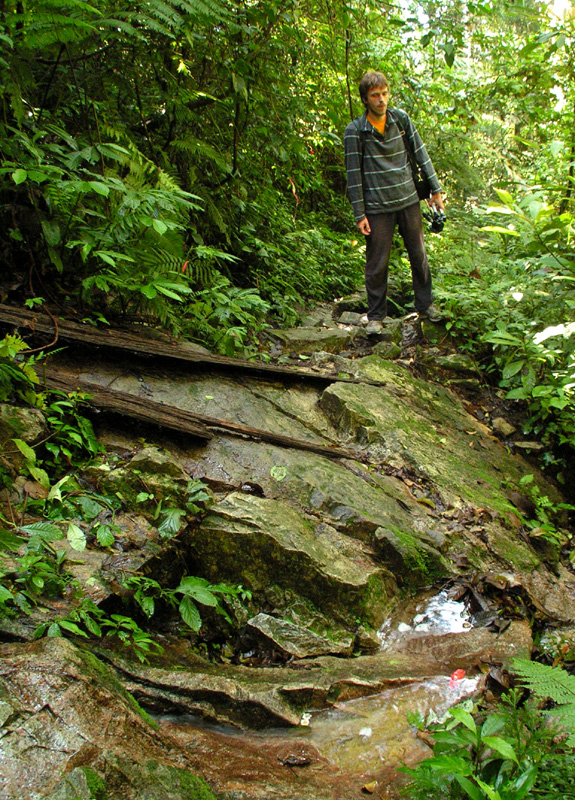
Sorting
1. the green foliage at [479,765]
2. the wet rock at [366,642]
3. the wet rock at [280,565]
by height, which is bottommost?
A: the wet rock at [366,642]

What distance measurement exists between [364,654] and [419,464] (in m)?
1.96

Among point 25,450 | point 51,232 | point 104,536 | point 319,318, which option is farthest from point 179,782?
point 319,318

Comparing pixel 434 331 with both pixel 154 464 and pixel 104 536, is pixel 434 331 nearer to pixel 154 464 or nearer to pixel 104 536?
pixel 154 464

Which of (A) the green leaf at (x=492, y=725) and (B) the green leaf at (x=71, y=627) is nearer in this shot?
(A) the green leaf at (x=492, y=725)

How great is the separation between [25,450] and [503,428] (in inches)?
186

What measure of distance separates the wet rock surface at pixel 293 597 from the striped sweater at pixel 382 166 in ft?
7.31

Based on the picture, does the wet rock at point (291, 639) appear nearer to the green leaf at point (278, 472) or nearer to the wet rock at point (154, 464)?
the wet rock at point (154, 464)

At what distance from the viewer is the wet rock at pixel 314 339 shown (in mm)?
5867

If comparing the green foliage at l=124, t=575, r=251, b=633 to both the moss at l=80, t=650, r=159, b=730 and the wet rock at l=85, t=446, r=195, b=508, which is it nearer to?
the wet rock at l=85, t=446, r=195, b=508

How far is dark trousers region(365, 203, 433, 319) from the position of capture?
5922 mm

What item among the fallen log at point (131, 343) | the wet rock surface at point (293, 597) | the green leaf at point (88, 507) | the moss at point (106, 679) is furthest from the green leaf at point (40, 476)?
the moss at point (106, 679)

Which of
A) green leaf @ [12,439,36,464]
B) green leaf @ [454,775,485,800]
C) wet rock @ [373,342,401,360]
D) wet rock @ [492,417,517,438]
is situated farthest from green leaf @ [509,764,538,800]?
wet rock @ [373,342,401,360]

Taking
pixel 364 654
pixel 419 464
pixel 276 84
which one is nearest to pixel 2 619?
pixel 364 654

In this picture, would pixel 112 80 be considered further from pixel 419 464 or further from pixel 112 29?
pixel 419 464
